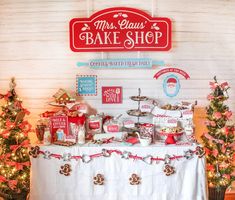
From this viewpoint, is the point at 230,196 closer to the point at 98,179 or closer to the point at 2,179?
the point at 98,179

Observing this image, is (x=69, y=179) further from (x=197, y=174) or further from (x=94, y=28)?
(x=94, y=28)

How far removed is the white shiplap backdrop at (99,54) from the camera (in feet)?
13.7

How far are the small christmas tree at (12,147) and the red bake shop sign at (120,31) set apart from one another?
1.08 metres

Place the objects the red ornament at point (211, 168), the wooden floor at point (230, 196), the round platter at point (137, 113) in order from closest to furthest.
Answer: the red ornament at point (211, 168) < the round platter at point (137, 113) < the wooden floor at point (230, 196)

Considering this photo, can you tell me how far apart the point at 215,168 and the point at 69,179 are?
177 centimetres

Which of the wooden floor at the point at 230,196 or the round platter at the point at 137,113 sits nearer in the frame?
the round platter at the point at 137,113

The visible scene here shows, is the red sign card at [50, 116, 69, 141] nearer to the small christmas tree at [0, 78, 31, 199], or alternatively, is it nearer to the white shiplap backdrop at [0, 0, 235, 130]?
the small christmas tree at [0, 78, 31, 199]

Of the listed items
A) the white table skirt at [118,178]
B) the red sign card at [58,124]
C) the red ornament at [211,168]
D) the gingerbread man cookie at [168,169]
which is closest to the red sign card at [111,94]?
the red sign card at [58,124]

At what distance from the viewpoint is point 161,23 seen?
163 inches

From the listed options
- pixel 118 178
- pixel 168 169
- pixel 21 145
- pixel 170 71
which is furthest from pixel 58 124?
pixel 170 71

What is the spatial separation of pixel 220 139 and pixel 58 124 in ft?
6.46

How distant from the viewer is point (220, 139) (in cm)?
388

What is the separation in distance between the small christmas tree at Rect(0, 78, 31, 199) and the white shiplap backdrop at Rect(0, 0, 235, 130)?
57cm

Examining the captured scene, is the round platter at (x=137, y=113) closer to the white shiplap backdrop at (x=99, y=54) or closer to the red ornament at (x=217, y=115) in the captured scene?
the white shiplap backdrop at (x=99, y=54)
